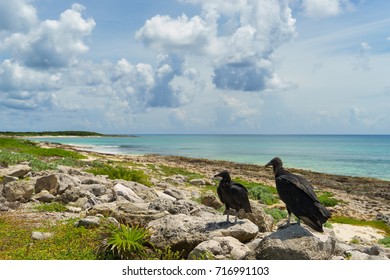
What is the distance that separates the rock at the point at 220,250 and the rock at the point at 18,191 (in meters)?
9.59

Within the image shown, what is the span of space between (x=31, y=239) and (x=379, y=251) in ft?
34.3

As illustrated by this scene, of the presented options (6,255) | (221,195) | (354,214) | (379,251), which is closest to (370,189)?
(354,214)

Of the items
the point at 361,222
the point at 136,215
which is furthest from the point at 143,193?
the point at 361,222

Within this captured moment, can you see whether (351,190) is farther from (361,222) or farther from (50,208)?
(50,208)

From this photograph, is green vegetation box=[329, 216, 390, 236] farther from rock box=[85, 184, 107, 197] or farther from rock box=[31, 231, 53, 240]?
rock box=[31, 231, 53, 240]

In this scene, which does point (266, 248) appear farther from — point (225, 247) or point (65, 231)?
point (65, 231)

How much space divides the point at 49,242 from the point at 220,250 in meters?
4.96

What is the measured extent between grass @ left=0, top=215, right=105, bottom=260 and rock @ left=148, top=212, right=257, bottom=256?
5.45 feet

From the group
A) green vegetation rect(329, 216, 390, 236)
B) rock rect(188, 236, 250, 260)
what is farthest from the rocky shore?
green vegetation rect(329, 216, 390, 236)

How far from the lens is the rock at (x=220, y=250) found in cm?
880

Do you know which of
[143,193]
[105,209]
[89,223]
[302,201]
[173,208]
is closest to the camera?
[302,201]

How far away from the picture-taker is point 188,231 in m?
9.76

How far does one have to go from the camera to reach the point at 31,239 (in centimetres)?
1113

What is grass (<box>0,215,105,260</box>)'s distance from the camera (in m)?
9.65
